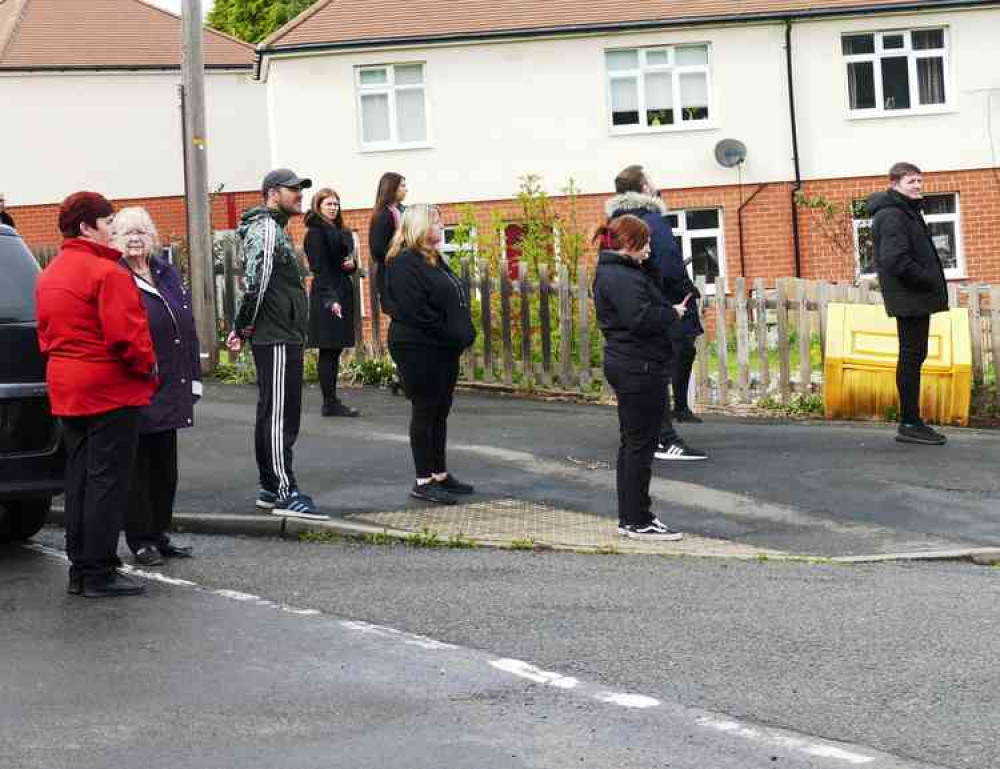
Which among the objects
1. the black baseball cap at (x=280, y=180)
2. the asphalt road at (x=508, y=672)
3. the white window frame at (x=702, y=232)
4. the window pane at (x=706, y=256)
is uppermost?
the white window frame at (x=702, y=232)

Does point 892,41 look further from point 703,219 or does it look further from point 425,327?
point 425,327

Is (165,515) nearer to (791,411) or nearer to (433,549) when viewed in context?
(433,549)

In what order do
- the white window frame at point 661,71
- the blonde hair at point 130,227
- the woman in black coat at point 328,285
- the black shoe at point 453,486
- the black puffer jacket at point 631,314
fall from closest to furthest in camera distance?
the blonde hair at point 130,227 → the black puffer jacket at point 631,314 → the black shoe at point 453,486 → the woman in black coat at point 328,285 → the white window frame at point 661,71

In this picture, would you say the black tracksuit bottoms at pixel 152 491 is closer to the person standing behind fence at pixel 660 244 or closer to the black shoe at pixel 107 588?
the black shoe at pixel 107 588

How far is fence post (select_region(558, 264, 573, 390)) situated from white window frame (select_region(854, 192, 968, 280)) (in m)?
14.4

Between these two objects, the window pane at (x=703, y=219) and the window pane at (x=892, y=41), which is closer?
the window pane at (x=892, y=41)

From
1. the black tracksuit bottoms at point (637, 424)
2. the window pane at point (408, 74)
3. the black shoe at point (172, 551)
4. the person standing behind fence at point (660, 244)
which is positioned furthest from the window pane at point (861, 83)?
the black shoe at point (172, 551)

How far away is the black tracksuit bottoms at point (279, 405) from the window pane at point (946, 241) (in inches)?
868

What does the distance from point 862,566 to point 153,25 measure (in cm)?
3649

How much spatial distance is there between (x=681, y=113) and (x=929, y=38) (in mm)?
4193

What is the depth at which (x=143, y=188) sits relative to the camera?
40906mm

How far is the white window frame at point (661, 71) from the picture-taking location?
30781mm

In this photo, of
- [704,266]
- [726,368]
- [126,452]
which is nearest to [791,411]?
[726,368]

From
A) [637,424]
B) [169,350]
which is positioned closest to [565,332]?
[637,424]
